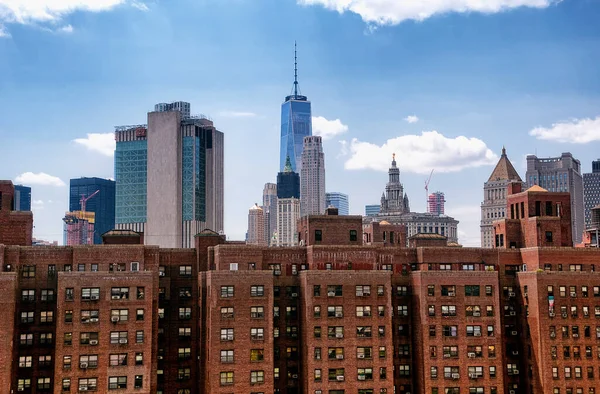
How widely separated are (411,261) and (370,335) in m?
18.8

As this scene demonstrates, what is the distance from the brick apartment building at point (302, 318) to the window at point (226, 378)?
145mm

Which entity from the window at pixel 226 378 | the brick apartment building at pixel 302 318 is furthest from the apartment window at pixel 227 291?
the window at pixel 226 378

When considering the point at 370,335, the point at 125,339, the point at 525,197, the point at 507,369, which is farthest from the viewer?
the point at 525,197

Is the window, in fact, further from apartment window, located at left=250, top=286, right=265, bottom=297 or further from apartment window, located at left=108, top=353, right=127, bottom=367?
apartment window, located at left=108, top=353, right=127, bottom=367

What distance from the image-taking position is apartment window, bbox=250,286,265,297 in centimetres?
11112

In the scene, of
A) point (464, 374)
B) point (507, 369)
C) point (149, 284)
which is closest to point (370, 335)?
point (464, 374)

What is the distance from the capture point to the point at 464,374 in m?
117

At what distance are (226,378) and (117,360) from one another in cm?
1575

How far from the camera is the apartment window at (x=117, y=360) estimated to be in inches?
4085

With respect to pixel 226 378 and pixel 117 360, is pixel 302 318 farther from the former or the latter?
pixel 117 360

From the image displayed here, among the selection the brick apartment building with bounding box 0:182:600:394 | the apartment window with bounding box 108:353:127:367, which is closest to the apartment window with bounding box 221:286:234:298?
the brick apartment building with bounding box 0:182:600:394

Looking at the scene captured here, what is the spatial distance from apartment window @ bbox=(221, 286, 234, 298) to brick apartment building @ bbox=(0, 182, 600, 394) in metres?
0.22

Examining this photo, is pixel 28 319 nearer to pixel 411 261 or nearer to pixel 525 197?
pixel 411 261

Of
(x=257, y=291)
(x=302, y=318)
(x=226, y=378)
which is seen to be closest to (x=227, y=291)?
(x=257, y=291)
